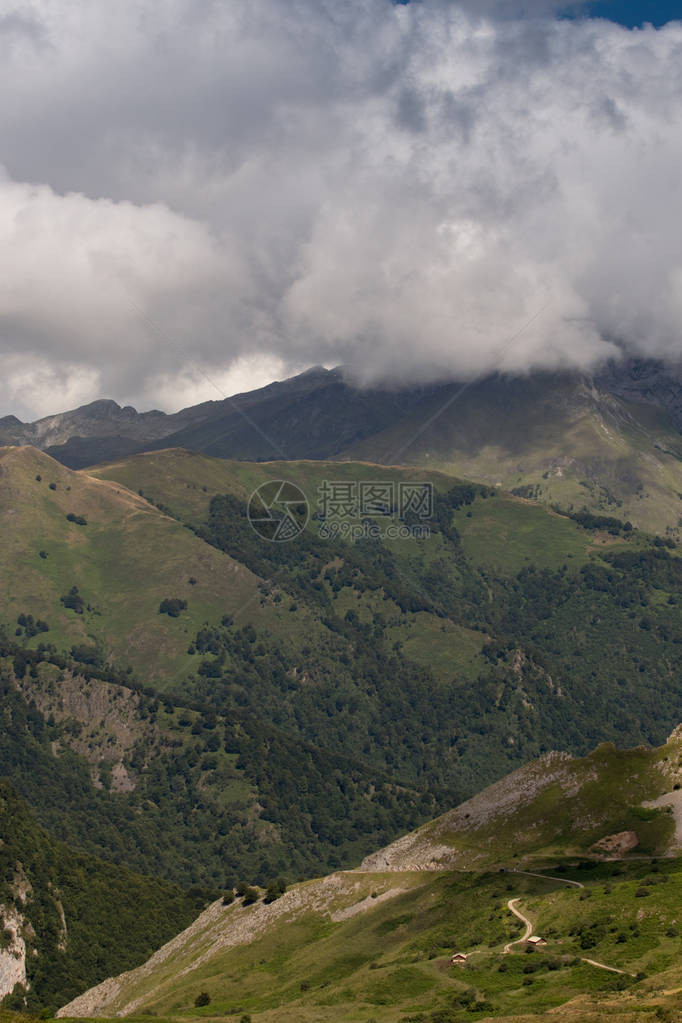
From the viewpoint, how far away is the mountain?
12562 cm

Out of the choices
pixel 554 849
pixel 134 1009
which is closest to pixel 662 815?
pixel 554 849

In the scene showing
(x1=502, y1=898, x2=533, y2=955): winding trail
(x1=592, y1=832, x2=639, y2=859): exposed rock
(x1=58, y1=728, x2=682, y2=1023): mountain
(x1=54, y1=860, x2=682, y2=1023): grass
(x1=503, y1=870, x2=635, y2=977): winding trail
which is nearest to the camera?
(x1=58, y1=728, x2=682, y2=1023): mountain

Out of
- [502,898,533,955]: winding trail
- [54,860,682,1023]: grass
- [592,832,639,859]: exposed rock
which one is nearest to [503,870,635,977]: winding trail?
[502,898,533,955]: winding trail

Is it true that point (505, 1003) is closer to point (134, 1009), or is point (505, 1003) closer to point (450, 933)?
point (450, 933)

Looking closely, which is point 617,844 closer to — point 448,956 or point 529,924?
point 529,924

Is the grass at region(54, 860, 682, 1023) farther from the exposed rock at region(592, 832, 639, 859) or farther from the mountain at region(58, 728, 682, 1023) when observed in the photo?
the exposed rock at region(592, 832, 639, 859)

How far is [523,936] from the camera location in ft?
490

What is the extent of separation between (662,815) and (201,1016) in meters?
76.1

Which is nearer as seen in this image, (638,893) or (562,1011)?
(562,1011)

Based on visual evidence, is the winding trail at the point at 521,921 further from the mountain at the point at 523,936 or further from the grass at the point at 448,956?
the grass at the point at 448,956

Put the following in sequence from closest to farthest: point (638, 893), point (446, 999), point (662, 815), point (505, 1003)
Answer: point (505, 1003)
point (446, 999)
point (638, 893)
point (662, 815)

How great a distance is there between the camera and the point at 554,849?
183 m

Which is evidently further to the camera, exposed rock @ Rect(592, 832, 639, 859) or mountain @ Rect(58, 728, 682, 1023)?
exposed rock @ Rect(592, 832, 639, 859)

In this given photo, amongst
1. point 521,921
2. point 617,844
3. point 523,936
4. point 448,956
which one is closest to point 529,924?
point 521,921
